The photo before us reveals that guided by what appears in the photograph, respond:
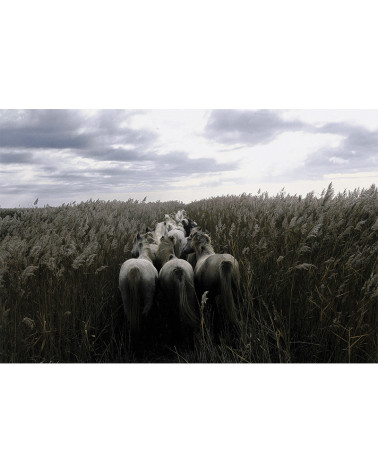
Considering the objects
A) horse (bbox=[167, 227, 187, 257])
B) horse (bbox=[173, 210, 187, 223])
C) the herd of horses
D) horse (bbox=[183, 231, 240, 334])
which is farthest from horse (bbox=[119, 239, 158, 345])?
horse (bbox=[173, 210, 187, 223])

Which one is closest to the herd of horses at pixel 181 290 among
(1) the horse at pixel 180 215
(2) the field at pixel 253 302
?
(2) the field at pixel 253 302

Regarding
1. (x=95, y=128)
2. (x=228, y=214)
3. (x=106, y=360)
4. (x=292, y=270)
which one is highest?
(x=95, y=128)

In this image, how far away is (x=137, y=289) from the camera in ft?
9.54

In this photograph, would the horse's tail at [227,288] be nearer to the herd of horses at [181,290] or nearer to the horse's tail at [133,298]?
the herd of horses at [181,290]

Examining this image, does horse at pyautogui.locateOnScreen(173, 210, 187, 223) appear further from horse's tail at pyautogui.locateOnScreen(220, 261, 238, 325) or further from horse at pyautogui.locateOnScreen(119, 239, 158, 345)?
horse's tail at pyautogui.locateOnScreen(220, 261, 238, 325)

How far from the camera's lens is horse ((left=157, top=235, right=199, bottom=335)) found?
283cm

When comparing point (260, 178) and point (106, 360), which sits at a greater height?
point (260, 178)

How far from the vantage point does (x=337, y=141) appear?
11.5 feet

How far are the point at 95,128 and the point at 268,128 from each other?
5.24 feet

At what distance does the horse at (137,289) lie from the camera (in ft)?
9.48

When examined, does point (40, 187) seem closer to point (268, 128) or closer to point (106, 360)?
point (106, 360)

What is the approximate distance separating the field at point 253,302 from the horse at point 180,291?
0.38ft

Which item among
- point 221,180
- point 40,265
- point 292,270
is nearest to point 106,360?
point 40,265

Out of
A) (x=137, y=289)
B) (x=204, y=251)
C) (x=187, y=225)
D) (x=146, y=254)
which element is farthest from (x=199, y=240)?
(x=187, y=225)
